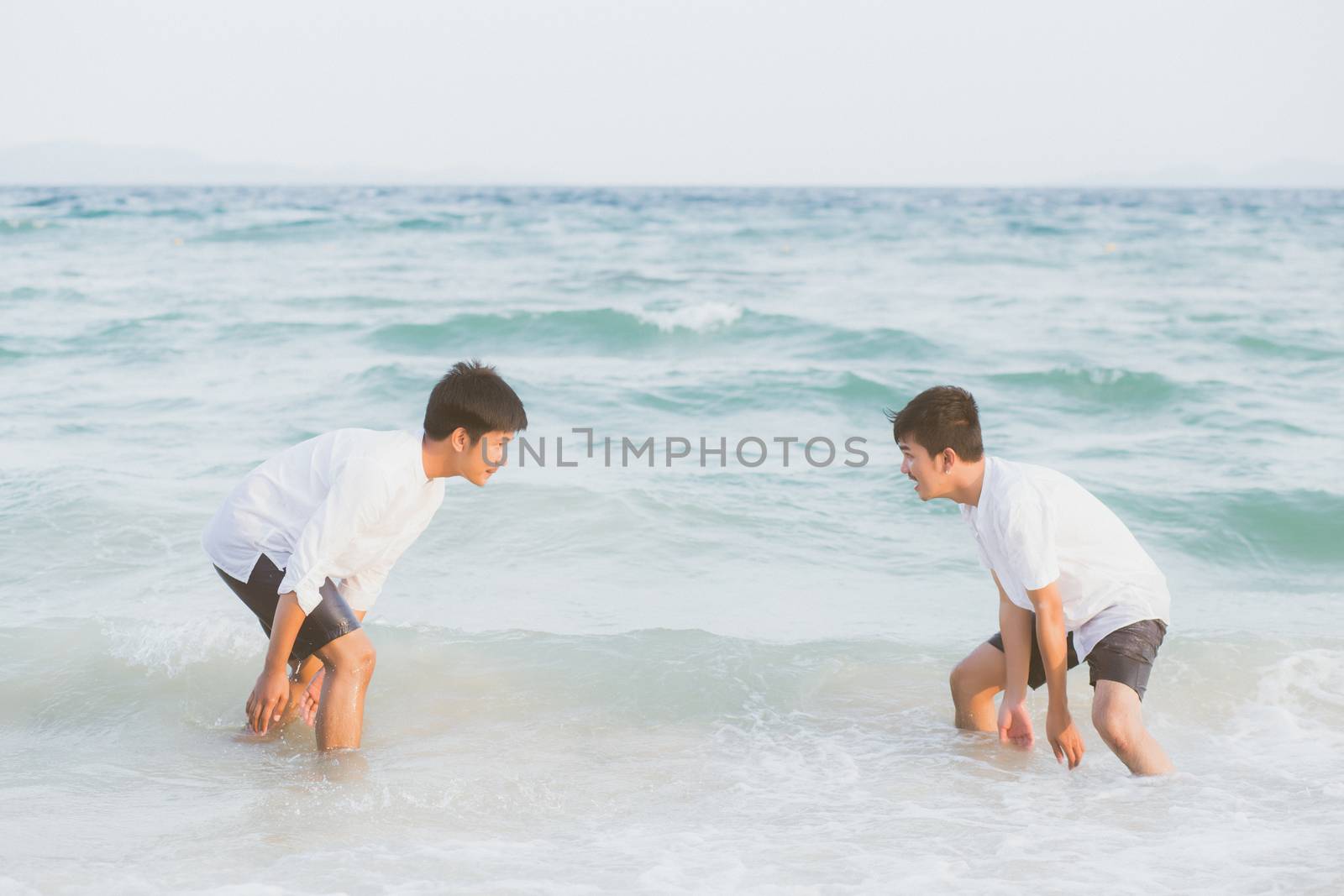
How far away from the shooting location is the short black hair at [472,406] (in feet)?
11.7

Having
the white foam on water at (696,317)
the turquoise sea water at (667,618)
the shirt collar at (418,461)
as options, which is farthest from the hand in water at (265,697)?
the white foam on water at (696,317)

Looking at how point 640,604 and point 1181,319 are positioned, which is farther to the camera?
point 1181,319

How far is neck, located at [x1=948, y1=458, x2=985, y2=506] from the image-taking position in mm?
3572

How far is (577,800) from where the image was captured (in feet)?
11.8

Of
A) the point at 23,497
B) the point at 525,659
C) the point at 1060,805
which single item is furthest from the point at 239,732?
the point at 23,497

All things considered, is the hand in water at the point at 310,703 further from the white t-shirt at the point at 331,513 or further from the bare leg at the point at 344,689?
the white t-shirt at the point at 331,513

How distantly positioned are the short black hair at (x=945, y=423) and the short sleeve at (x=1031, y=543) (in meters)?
0.22

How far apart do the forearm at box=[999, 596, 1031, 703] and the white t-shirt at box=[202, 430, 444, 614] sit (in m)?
1.79

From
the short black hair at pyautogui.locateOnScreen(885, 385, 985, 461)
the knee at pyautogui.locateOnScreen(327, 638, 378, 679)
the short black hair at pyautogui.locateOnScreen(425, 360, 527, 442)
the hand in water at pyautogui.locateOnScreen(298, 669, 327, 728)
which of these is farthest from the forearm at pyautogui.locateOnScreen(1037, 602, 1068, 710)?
the hand in water at pyautogui.locateOnScreen(298, 669, 327, 728)

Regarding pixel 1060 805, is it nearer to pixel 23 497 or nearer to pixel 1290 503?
pixel 1290 503

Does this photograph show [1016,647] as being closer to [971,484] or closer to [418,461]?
[971,484]

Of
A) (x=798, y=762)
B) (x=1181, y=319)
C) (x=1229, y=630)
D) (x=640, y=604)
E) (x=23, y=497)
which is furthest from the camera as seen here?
(x=1181, y=319)

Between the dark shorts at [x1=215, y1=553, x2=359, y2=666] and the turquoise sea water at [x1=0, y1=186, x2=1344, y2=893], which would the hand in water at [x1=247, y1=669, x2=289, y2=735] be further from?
the turquoise sea water at [x1=0, y1=186, x2=1344, y2=893]

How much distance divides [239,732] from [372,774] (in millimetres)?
715
